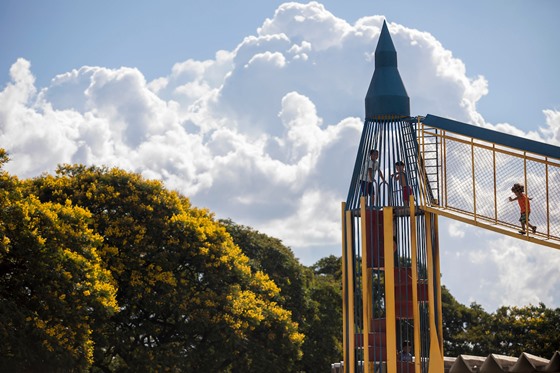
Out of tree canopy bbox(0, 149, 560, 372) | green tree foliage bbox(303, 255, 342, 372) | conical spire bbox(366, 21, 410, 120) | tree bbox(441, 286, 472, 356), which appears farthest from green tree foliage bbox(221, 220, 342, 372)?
conical spire bbox(366, 21, 410, 120)

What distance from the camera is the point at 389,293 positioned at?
2375 centimetres

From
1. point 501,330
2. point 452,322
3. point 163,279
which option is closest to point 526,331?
point 501,330

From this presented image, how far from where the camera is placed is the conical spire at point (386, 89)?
81.6 ft

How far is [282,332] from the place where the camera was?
Answer: 135 ft

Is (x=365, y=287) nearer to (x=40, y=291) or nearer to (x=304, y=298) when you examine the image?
(x=40, y=291)

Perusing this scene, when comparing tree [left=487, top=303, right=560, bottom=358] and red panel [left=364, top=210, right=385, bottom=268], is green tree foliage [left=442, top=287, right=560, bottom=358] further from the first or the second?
red panel [left=364, top=210, right=385, bottom=268]

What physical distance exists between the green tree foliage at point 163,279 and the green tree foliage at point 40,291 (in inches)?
171

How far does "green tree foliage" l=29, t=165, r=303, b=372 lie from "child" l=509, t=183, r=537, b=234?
16781 mm

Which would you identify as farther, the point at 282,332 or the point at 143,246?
the point at 282,332

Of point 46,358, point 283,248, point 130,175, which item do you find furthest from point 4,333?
point 283,248

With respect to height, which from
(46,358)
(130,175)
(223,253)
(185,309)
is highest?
(130,175)

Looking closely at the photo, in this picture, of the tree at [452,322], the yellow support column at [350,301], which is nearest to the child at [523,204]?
the yellow support column at [350,301]

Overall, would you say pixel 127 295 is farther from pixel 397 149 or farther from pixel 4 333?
pixel 397 149

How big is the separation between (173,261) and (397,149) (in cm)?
1469
